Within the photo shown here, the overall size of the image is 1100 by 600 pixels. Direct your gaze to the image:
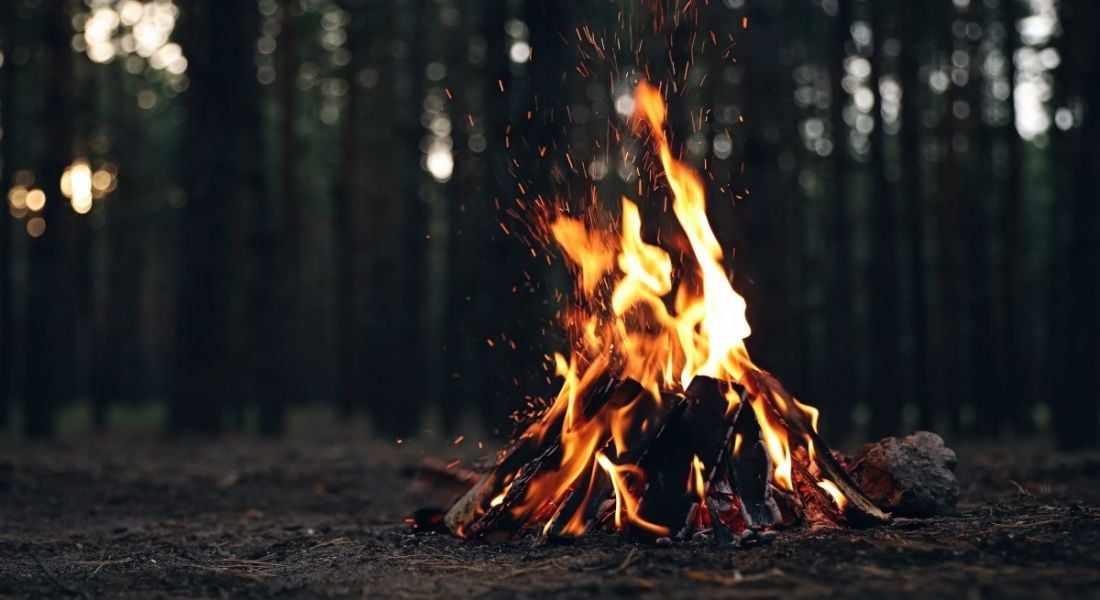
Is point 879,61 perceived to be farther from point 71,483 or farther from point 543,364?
point 71,483

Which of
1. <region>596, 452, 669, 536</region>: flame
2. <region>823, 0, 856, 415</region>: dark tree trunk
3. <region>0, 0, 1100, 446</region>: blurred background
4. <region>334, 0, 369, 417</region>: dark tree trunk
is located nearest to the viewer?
<region>596, 452, 669, 536</region>: flame

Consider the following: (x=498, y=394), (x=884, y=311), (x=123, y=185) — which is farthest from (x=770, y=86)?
(x=123, y=185)

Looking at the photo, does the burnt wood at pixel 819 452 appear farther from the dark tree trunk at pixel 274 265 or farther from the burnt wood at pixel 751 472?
the dark tree trunk at pixel 274 265

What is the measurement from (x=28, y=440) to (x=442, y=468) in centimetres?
1015

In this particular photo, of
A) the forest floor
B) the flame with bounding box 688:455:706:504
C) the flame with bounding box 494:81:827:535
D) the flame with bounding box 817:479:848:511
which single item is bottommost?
the forest floor

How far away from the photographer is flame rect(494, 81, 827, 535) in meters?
6.02

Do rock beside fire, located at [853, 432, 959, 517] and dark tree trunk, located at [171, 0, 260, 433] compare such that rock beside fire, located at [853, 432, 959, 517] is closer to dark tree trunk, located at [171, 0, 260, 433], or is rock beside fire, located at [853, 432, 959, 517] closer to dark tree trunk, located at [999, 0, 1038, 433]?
dark tree trunk, located at [171, 0, 260, 433]

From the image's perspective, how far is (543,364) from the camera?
13.0 metres

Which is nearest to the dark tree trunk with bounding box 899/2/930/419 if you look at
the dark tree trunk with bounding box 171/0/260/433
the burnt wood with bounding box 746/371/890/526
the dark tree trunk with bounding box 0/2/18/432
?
the dark tree trunk with bounding box 171/0/260/433

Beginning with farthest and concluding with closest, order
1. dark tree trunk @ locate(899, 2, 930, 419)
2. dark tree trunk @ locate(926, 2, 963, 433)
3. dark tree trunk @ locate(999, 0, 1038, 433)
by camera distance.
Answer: dark tree trunk @ locate(926, 2, 963, 433) < dark tree trunk @ locate(999, 0, 1038, 433) < dark tree trunk @ locate(899, 2, 930, 419)

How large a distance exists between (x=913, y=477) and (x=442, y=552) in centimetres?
276

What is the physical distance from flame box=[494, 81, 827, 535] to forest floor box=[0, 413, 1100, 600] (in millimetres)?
489

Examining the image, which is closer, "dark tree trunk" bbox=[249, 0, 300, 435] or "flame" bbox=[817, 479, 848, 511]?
"flame" bbox=[817, 479, 848, 511]

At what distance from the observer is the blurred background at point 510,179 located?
12.0 meters
